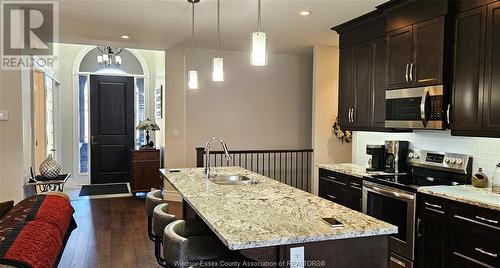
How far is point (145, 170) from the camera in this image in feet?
21.3

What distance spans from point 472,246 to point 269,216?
1.65 m

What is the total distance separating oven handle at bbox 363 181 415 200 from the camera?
10.1ft

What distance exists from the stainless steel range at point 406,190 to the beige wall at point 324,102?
2.23 meters

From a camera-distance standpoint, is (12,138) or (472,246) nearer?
(472,246)

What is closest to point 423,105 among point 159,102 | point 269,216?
point 269,216

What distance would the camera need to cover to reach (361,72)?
4.28 m

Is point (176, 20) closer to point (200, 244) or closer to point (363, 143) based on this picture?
point (363, 143)

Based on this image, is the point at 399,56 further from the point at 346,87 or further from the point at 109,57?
the point at 109,57

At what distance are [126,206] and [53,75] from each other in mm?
2857

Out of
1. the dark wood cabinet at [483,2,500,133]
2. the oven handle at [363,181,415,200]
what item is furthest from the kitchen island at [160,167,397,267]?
the dark wood cabinet at [483,2,500,133]

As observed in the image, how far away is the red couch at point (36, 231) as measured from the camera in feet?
5.22

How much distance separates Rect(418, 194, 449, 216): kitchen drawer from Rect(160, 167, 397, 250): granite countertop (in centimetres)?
111

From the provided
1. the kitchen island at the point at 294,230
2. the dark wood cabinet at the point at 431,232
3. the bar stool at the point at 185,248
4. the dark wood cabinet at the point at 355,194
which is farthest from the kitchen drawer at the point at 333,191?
the bar stool at the point at 185,248

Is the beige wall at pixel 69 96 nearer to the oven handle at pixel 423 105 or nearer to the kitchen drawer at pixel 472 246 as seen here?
the oven handle at pixel 423 105
